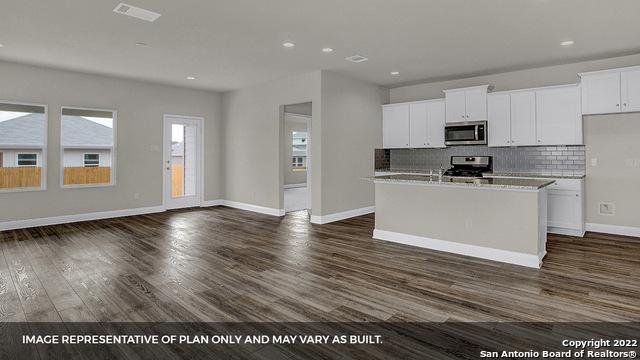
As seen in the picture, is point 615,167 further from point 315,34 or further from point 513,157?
point 315,34

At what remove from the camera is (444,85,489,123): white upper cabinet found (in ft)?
19.9

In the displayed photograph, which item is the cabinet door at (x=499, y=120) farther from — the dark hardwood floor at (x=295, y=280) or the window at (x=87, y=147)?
the window at (x=87, y=147)

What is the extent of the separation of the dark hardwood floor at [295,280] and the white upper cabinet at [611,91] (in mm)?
1877

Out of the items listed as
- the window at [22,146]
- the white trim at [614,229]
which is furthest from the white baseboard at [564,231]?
the window at [22,146]

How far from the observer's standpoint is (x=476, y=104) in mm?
6141

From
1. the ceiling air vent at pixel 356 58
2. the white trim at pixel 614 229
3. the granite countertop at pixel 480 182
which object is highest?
the ceiling air vent at pixel 356 58

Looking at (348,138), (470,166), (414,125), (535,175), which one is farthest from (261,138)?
(535,175)

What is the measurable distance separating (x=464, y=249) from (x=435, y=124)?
3.20 metres

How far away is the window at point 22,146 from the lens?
18.2 ft

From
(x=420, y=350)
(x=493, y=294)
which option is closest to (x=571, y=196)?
(x=493, y=294)

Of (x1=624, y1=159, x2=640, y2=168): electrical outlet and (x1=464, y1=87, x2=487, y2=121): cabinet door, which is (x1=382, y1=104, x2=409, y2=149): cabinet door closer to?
(x1=464, y1=87, x2=487, y2=121): cabinet door

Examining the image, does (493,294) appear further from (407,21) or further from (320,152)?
(320,152)

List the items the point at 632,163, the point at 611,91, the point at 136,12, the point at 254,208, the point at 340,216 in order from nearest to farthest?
the point at 136,12 < the point at 611,91 < the point at 632,163 < the point at 340,216 < the point at 254,208

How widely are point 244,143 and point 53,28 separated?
13.2 feet
